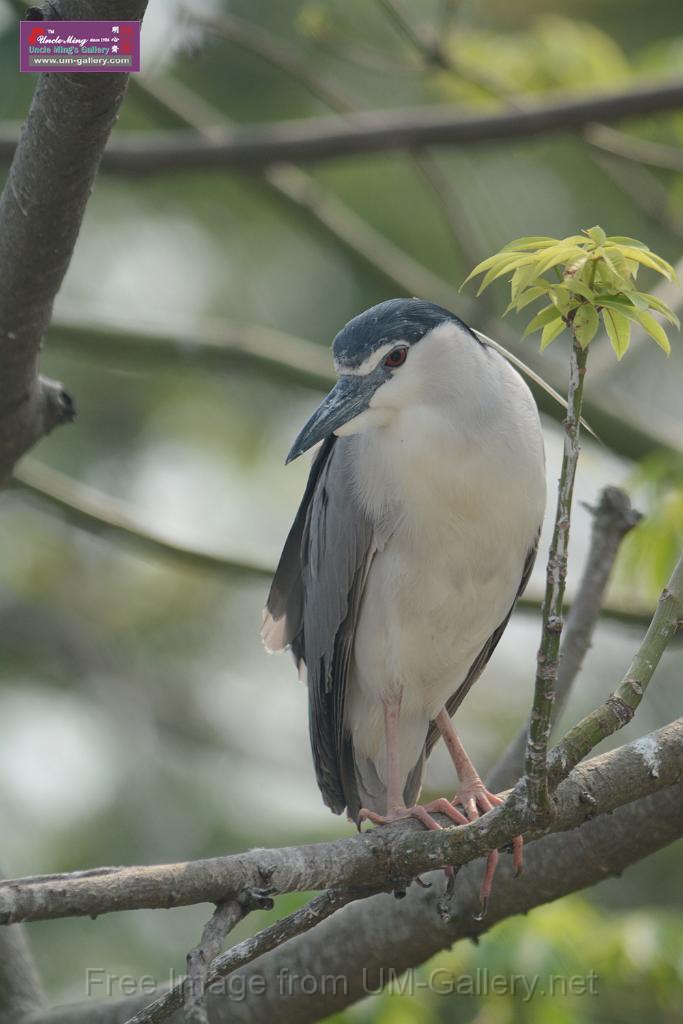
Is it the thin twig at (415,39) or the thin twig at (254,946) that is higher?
the thin twig at (415,39)

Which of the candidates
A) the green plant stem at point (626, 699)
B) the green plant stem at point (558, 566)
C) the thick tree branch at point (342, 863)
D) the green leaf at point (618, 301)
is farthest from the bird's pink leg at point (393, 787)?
the green leaf at point (618, 301)

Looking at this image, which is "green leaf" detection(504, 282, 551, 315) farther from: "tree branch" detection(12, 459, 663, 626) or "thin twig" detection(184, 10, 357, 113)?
"thin twig" detection(184, 10, 357, 113)

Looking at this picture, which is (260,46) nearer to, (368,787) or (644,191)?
(644,191)

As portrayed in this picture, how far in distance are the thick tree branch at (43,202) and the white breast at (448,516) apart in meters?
0.95

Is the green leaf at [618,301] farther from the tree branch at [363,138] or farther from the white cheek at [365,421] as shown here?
the tree branch at [363,138]

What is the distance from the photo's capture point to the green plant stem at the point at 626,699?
2.09m

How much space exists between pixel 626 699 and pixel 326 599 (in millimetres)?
1542

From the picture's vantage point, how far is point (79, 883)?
2008 mm

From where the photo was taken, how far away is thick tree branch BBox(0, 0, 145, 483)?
2.46 meters

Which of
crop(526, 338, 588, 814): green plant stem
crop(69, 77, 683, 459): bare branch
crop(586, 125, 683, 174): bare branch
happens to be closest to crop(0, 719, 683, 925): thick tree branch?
crop(526, 338, 588, 814): green plant stem

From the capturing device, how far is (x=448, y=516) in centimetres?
328

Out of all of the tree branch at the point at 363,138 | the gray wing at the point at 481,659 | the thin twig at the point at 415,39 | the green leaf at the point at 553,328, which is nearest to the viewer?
the green leaf at the point at 553,328

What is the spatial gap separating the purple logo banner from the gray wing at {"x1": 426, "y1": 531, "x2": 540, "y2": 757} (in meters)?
1.77

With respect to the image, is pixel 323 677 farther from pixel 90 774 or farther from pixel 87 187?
pixel 90 774
